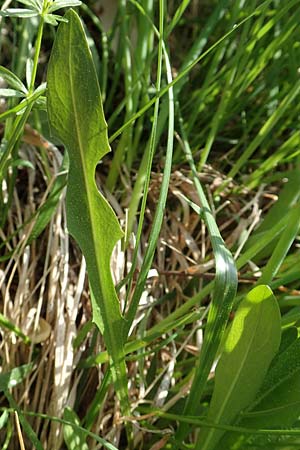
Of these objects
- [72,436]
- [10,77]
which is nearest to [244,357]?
[72,436]

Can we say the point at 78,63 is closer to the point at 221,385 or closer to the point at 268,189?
the point at 221,385

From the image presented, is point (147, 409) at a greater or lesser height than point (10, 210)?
lesser

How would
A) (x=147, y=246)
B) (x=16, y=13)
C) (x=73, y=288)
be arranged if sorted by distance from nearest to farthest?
(x=16, y=13) → (x=147, y=246) → (x=73, y=288)

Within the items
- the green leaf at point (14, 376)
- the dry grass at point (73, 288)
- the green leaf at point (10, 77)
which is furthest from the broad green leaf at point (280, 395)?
the green leaf at point (10, 77)

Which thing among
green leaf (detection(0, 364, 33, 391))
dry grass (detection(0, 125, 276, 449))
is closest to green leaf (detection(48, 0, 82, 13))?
dry grass (detection(0, 125, 276, 449))

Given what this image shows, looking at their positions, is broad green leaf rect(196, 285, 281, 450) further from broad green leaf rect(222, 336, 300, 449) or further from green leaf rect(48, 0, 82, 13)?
green leaf rect(48, 0, 82, 13)

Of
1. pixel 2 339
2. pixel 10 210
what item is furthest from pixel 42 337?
pixel 10 210

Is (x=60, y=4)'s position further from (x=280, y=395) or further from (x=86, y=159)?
(x=280, y=395)
